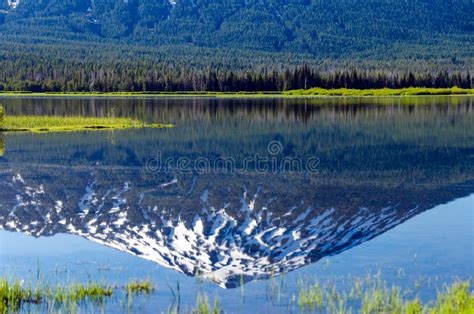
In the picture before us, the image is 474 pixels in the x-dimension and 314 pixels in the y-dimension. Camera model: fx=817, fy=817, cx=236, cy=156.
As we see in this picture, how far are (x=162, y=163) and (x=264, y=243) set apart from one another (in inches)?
704

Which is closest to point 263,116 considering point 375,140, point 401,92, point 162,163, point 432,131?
point 432,131

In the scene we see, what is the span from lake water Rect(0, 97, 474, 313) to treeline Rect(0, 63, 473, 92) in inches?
4940

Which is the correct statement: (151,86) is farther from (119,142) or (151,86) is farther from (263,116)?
(119,142)

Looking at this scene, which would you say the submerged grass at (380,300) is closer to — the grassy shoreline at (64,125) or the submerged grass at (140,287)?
the submerged grass at (140,287)

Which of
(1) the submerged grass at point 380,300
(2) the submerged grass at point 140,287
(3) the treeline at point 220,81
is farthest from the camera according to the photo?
(3) the treeline at point 220,81

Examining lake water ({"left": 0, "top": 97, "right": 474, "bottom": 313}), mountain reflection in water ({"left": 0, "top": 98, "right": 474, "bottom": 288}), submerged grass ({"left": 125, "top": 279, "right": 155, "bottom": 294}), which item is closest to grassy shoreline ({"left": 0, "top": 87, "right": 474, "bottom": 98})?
mountain reflection in water ({"left": 0, "top": 98, "right": 474, "bottom": 288})

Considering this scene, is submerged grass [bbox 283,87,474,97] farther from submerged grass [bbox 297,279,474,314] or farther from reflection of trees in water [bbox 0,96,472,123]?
submerged grass [bbox 297,279,474,314]

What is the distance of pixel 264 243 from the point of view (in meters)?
18.6

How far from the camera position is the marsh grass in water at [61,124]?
5409 centimetres

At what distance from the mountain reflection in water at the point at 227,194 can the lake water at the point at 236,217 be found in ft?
0.21

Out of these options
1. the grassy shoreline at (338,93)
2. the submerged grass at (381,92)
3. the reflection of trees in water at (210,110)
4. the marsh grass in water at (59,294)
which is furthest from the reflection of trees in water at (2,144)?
the submerged grass at (381,92)

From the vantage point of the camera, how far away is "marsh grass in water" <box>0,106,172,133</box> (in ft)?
177

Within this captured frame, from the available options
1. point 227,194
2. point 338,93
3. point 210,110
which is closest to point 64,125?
point 210,110

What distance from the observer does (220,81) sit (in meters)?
172
